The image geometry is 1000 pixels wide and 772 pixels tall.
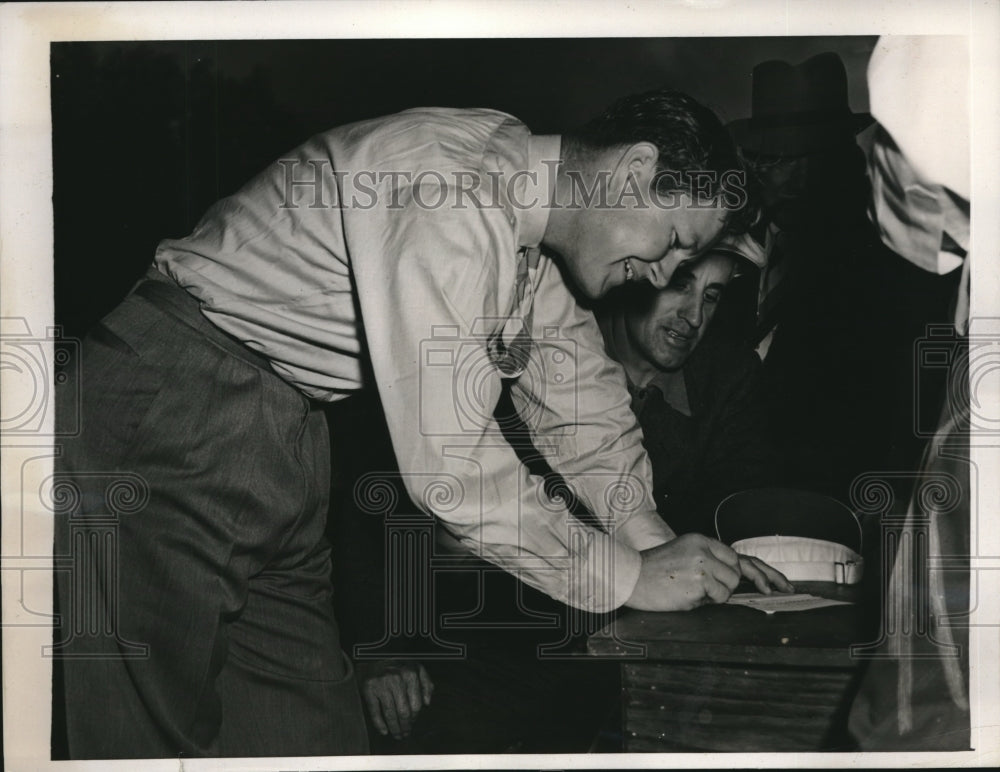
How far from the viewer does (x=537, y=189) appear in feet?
7.29

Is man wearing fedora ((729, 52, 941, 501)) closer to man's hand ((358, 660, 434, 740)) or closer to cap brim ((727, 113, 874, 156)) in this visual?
cap brim ((727, 113, 874, 156))

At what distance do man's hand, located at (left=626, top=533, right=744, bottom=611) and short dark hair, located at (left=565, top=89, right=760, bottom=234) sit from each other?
0.69 meters

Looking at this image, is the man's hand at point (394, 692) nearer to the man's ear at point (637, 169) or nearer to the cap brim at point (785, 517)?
the cap brim at point (785, 517)

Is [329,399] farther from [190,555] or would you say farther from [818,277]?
[818,277]

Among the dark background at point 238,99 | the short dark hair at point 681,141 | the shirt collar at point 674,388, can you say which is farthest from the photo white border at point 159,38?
the shirt collar at point 674,388

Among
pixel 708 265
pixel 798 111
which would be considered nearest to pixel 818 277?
pixel 708 265

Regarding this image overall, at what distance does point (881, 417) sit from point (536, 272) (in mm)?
821

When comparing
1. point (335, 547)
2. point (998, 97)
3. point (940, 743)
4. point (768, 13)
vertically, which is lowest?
point (940, 743)

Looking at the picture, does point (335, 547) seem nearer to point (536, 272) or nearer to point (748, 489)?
point (536, 272)

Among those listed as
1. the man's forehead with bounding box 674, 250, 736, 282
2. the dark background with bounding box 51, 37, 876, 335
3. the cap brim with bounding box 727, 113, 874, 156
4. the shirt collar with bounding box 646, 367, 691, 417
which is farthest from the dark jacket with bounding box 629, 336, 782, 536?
the dark background with bounding box 51, 37, 876, 335

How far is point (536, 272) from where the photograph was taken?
2.25m

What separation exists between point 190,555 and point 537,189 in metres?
1.07

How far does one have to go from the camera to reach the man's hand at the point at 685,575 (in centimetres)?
222

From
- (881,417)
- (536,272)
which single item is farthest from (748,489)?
(536,272)
